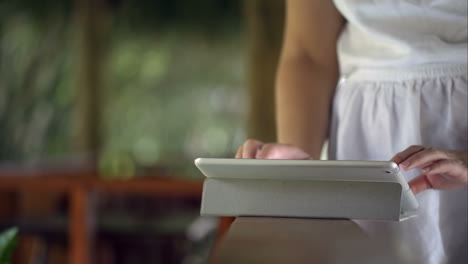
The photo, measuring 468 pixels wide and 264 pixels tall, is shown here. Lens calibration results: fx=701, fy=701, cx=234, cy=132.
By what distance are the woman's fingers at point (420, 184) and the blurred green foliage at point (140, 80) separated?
348 centimetres

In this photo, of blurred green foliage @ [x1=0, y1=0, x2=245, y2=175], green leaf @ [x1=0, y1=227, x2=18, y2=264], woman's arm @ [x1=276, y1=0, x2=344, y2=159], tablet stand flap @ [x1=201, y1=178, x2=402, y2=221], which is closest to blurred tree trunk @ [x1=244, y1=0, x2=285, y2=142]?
blurred green foliage @ [x1=0, y1=0, x2=245, y2=175]

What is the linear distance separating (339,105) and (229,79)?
13.1ft

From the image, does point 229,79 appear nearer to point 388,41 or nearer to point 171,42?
point 171,42

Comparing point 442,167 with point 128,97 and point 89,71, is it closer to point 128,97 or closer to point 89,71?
point 89,71

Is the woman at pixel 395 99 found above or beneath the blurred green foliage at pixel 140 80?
above

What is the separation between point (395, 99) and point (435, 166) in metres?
0.16

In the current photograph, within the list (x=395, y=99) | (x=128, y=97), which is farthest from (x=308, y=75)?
(x=128, y=97)

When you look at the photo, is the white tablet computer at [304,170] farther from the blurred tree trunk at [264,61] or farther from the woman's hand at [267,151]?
the blurred tree trunk at [264,61]

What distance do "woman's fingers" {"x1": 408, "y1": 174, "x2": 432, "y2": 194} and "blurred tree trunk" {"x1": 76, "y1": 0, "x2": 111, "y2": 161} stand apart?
3.91 m

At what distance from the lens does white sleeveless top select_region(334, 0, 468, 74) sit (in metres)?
0.73

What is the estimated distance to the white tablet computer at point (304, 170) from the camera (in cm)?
43

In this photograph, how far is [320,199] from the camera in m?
0.46

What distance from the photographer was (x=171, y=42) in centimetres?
488

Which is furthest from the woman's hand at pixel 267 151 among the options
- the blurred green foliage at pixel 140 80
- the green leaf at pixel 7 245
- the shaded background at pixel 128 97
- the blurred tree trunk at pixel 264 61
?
the blurred green foliage at pixel 140 80
